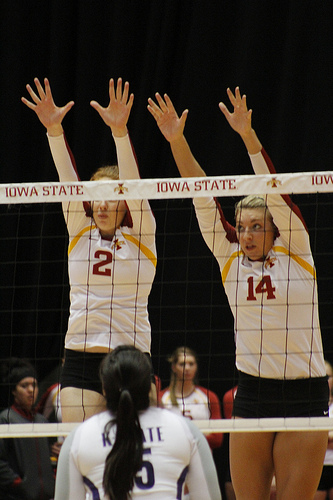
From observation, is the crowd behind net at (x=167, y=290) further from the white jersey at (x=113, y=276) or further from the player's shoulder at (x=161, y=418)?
the player's shoulder at (x=161, y=418)

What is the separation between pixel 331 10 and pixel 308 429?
509cm

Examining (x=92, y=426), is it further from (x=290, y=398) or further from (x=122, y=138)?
(x=122, y=138)

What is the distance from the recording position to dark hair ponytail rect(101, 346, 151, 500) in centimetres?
293

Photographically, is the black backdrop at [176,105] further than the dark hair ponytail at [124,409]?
Yes

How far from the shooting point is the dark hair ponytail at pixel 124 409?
2930 mm

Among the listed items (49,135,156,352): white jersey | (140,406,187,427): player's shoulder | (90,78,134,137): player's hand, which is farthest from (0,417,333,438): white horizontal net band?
(90,78,134,137): player's hand

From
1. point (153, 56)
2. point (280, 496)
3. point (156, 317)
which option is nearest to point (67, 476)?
point (280, 496)

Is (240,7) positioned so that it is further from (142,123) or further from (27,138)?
(27,138)

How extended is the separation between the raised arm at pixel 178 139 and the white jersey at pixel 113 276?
0.86ft

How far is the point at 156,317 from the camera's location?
8273mm

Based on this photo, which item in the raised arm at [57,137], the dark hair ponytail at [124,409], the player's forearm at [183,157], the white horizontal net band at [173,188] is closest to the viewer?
the dark hair ponytail at [124,409]

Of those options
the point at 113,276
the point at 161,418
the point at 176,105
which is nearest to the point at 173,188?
the point at 113,276

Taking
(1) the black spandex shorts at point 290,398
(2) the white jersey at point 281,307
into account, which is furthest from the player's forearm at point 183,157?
(1) the black spandex shorts at point 290,398

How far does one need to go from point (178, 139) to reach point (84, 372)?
1528 mm
